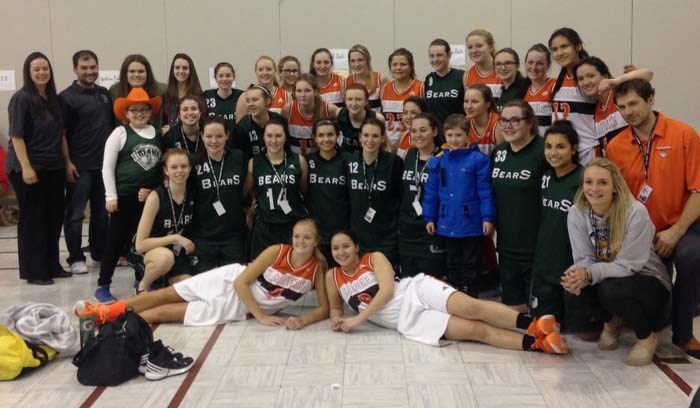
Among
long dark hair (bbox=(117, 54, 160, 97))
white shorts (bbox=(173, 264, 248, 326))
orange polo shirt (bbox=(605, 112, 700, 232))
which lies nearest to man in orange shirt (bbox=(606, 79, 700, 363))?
orange polo shirt (bbox=(605, 112, 700, 232))

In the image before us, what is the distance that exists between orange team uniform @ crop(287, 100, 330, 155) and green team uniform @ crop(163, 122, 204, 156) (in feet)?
2.34

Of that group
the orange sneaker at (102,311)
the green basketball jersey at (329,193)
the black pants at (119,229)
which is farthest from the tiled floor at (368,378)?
the black pants at (119,229)

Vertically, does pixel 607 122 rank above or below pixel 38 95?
below

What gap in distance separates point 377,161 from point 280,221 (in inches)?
32.3

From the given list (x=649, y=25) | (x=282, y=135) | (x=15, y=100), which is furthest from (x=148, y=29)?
(x=649, y=25)

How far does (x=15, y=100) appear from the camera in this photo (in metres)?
5.46

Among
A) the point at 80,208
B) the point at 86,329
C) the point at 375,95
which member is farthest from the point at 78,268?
the point at 375,95

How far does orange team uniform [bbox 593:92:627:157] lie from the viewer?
4344 millimetres

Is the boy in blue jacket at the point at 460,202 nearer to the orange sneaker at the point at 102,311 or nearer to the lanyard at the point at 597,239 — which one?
the lanyard at the point at 597,239

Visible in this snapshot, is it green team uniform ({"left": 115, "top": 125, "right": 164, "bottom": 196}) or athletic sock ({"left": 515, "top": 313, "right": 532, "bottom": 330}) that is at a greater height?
green team uniform ({"left": 115, "top": 125, "right": 164, "bottom": 196})

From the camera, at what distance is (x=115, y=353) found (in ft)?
11.7

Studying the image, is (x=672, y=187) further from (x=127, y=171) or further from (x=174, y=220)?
(x=127, y=171)

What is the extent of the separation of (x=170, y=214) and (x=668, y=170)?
10.6ft

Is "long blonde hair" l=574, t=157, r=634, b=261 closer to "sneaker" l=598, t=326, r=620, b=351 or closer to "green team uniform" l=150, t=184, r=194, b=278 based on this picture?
"sneaker" l=598, t=326, r=620, b=351
